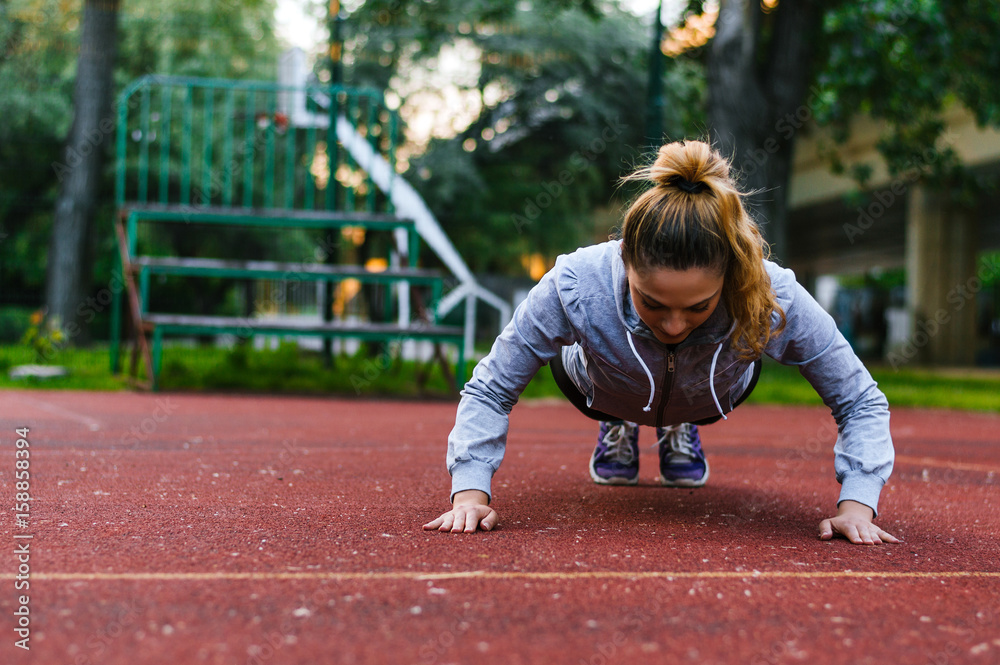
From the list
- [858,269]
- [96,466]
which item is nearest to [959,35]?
[96,466]

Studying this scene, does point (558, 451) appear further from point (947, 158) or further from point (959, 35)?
point (947, 158)

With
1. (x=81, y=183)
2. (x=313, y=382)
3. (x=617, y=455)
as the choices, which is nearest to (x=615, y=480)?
(x=617, y=455)

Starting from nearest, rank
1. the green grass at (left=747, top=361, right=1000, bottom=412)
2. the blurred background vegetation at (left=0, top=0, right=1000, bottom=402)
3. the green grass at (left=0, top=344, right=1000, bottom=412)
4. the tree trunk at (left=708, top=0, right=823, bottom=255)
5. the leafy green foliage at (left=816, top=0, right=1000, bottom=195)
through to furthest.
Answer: the green grass at (left=0, top=344, right=1000, bottom=412), the green grass at (left=747, top=361, right=1000, bottom=412), the leafy green foliage at (left=816, top=0, right=1000, bottom=195), the tree trunk at (left=708, top=0, right=823, bottom=255), the blurred background vegetation at (left=0, top=0, right=1000, bottom=402)

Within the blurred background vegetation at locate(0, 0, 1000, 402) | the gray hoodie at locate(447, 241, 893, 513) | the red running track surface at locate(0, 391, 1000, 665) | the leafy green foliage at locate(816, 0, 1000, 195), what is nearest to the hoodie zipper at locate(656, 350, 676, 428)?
the gray hoodie at locate(447, 241, 893, 513)

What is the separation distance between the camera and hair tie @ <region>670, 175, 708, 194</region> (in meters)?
2.00

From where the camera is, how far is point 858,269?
33562 millimetres

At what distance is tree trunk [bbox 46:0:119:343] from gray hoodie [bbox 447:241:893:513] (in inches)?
397

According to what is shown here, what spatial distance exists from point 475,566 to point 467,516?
318mm

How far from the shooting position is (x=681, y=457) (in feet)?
9.86

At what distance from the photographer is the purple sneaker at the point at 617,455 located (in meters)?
2.98

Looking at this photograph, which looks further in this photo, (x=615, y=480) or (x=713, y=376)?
(x=615, y=480)

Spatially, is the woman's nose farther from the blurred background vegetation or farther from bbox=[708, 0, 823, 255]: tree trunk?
the blurred background vegetation

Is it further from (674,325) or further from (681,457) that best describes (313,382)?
(674,325)

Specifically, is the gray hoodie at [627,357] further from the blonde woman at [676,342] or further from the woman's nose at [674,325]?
the woman's nose at [674,325]
